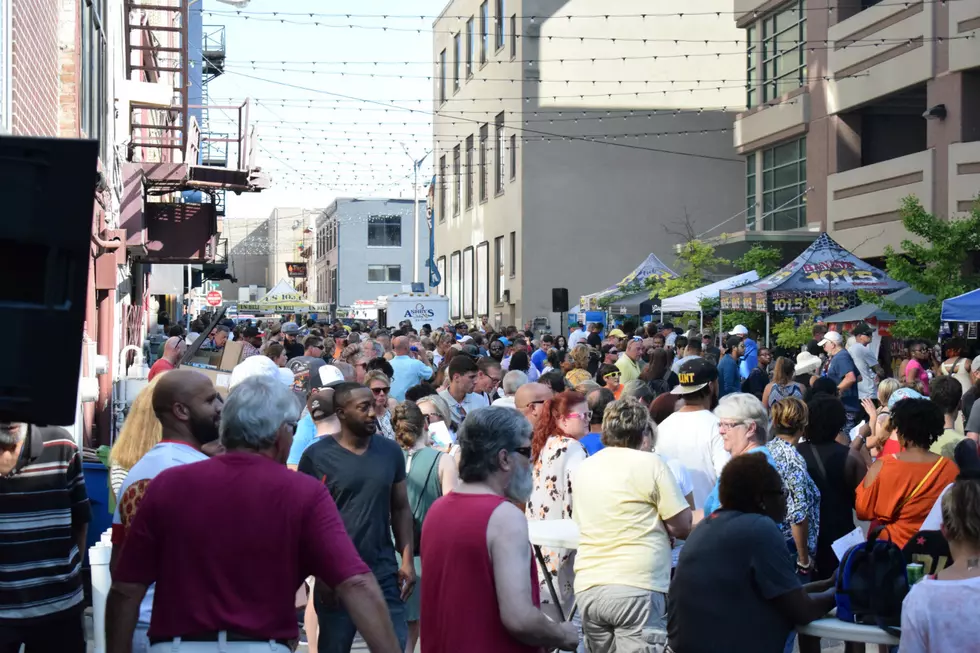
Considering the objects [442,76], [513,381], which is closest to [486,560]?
[513,381]

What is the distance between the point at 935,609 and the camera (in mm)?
4168

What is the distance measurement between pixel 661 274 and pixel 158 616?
27155 mm

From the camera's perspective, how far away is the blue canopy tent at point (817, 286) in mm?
20234

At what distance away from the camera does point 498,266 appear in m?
45.3

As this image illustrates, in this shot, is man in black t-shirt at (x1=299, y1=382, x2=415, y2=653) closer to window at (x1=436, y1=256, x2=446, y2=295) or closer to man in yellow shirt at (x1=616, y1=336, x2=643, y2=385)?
man in yellow shirt at (x1=616, y1=336, x2=643, y2=385)

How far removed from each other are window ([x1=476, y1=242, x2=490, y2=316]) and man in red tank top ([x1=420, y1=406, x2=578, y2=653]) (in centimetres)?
4211

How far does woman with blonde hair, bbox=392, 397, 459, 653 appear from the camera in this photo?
6.94m

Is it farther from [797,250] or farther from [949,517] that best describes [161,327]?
[949,517]

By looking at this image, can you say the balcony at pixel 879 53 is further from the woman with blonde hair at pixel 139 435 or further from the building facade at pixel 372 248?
the building facade at pixel 372 248

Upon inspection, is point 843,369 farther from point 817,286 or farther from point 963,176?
point 963,176

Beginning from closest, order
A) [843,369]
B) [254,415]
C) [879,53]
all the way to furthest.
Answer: [254,415]
[843,369]
[879,53]

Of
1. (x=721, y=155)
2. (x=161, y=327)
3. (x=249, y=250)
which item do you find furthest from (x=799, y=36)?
(x=249, y=250)

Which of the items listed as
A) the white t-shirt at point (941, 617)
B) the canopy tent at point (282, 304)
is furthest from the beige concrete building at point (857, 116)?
the canopy tent at point (282, 304)

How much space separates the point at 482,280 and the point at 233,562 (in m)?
44.3
